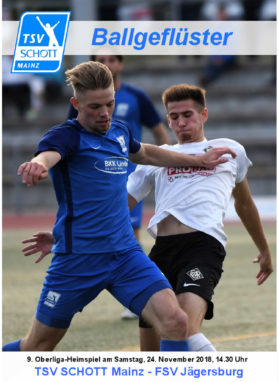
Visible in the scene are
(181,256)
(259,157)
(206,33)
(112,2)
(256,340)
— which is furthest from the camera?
(112,2)

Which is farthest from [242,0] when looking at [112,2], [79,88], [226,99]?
[79,88]

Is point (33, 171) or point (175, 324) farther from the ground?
point (33, 171)

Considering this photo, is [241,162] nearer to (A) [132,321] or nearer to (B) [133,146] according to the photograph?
(B) [133,146]

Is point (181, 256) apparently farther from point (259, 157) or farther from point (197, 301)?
point (259, 157)

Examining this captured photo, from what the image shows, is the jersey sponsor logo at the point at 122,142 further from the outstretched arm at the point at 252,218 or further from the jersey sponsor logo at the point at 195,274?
the outstretched arm at the point at 252,218

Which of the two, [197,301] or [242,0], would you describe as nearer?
[197,301]

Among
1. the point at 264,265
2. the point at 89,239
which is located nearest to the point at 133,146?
the point at 89,239

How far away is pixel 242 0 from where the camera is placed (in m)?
22.8

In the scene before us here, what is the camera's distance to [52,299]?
4.53 meters

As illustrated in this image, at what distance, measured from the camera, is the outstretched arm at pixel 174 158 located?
4975 mm

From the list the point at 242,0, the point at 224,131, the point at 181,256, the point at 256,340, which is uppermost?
the point at 242,0

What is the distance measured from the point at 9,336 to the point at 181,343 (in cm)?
244

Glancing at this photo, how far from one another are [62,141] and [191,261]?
1.08 metres

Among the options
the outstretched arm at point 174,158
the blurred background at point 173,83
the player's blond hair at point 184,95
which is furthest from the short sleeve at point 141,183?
the blurred background at point 173,83
